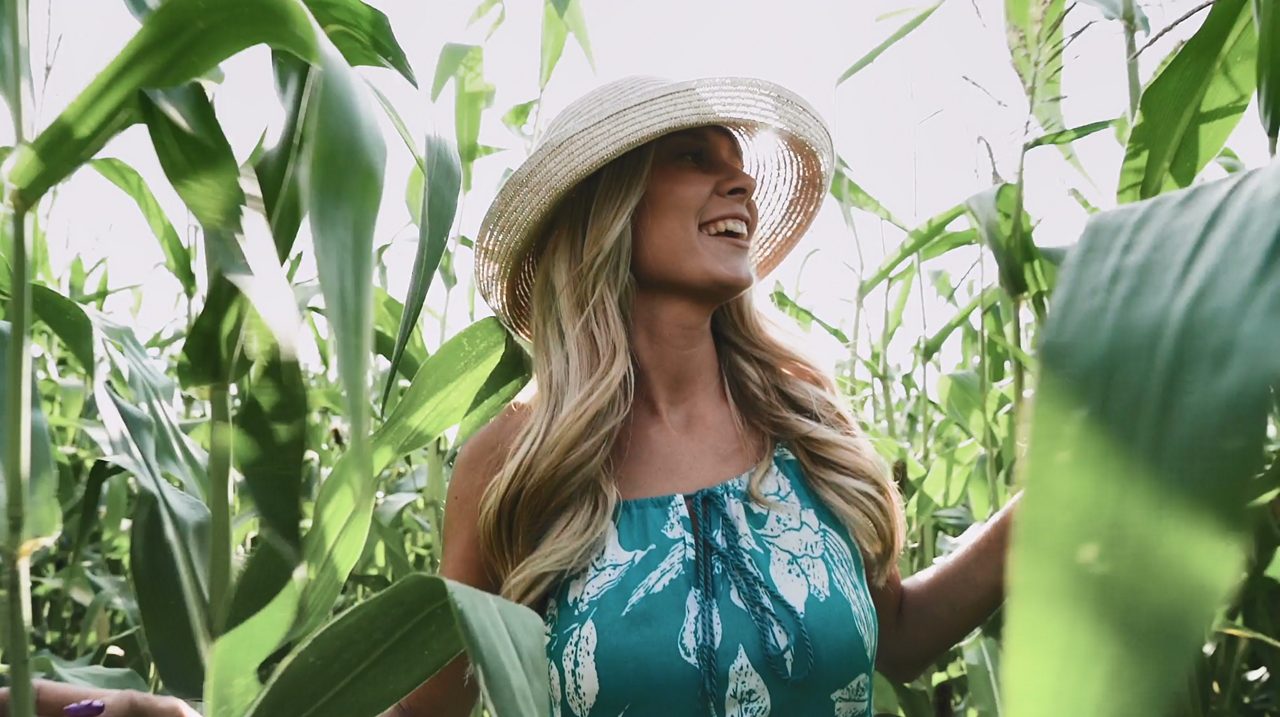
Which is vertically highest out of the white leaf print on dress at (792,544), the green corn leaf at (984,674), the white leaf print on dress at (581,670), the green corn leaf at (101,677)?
the green corn leaf at (101,677)

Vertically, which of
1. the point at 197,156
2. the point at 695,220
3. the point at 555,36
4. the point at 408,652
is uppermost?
the point at 555,36

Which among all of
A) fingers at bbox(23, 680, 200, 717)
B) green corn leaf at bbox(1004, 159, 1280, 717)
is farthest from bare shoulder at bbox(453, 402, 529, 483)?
green corn leaf at bbox(1004, 159, 1280, 717)

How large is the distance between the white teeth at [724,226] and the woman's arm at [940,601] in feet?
1.16

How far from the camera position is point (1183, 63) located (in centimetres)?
63

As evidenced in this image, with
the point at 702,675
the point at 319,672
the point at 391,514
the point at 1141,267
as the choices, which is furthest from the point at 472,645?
the point at 391,514

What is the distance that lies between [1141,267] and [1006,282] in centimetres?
58

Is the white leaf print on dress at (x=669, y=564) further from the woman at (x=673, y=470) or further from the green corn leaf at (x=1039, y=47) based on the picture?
the green corn leaf at (x=1039, y=47)

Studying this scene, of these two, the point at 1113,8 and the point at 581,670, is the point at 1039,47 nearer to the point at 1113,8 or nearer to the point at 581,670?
the point at 1113,8

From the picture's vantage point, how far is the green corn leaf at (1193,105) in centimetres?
62

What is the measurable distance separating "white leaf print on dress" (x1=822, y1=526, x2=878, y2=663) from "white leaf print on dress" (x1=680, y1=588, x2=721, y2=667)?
0.12 meters

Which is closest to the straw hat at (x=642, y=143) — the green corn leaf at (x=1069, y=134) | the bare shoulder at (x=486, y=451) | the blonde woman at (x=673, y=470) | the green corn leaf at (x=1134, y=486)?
the blonde woman at (x=673, y=470)

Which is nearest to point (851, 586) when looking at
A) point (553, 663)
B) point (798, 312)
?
point (553, 663)

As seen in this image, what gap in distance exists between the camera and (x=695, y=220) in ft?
3.63

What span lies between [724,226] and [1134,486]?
36.2 inches
